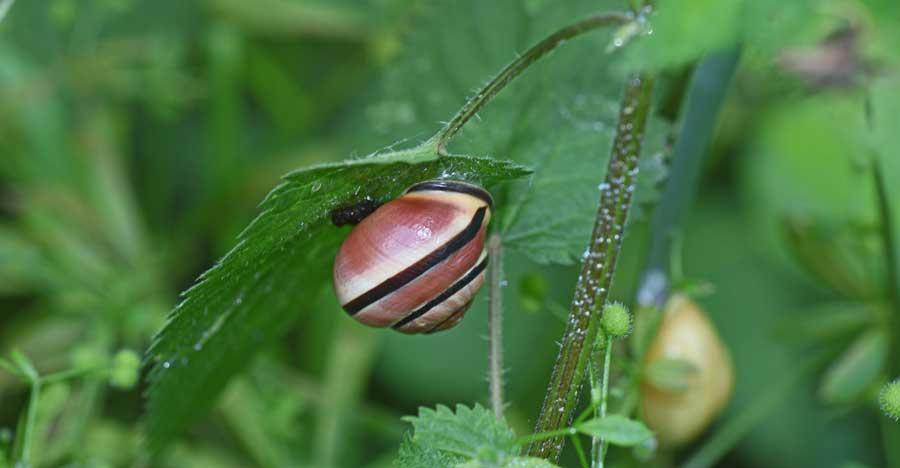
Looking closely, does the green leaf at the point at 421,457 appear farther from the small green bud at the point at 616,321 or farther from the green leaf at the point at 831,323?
the green leaf at the point at 831,323

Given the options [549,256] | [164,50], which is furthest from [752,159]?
[164,50]

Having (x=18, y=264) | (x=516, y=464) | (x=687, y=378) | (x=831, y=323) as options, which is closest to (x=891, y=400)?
(x=516, y=464)

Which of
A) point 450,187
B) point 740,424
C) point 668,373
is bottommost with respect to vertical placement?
point 740,424

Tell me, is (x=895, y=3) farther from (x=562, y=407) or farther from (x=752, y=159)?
(x=752, y=159)

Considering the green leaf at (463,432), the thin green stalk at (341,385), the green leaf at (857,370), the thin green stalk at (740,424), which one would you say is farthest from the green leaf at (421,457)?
the thin green stalk at (341,385)

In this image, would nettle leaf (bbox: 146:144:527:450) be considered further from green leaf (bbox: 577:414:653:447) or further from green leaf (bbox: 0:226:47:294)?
green leaf (bbox: 0:226:47:294)

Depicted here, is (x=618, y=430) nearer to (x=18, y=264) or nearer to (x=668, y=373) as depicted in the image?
(x=668, y=373)
